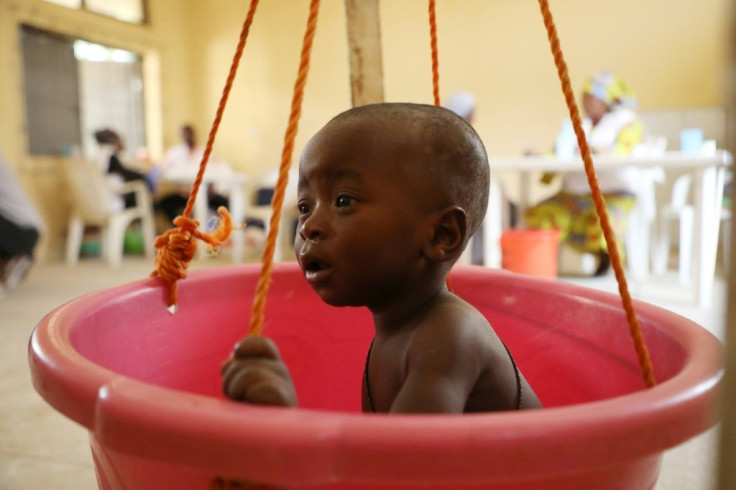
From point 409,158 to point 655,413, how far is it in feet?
1.18

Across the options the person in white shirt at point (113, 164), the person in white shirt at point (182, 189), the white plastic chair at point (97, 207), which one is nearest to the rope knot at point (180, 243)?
the white plastic chair at point (97, 207)

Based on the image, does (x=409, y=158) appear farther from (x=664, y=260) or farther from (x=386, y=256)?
(x=664, y=260)

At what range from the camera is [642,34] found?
4.50 metres

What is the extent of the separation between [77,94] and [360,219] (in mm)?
5078

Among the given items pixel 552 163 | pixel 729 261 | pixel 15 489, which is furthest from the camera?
pixel 552 163

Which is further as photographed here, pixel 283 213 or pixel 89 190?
pixel 283 213

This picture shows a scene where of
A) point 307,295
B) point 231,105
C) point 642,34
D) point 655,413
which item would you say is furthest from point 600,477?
point 231,105

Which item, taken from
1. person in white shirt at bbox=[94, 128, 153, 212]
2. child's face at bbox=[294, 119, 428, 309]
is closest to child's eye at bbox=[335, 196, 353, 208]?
child's face at bbox=[294, 119, 428, 309]

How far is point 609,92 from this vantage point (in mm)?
3227

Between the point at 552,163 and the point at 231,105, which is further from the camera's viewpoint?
the point at 231,105

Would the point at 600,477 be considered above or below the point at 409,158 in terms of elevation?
below

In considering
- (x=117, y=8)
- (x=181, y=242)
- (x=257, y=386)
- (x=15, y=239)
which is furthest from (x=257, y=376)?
(x=117, y=8)

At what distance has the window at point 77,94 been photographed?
4.68 meters

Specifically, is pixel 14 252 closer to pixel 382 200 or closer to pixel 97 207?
pixel 97 207
